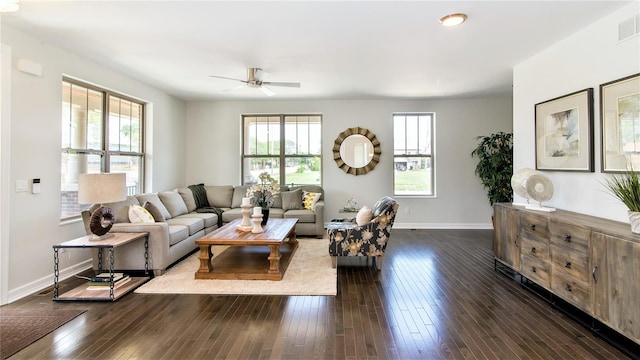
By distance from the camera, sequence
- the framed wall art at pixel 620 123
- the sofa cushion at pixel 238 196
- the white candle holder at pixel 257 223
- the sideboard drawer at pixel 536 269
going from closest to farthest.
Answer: the framed wall art at pixel 620 123
the sideboard drawer at pixel 536 269
the white candle holder at pixel 257 223
the sofa cushion at pixel 238 196

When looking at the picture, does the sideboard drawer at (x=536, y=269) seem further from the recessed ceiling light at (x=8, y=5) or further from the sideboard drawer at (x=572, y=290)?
the recessed ceiling light at (x=8, y=5)

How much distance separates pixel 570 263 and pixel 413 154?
4085 millimetres

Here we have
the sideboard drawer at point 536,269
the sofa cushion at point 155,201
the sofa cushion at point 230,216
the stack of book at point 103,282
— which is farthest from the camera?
the sofa cushion at point 230,216

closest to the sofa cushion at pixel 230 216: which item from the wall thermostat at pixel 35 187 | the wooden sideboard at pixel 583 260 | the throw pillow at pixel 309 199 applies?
the throw pillow at pixel 309 199

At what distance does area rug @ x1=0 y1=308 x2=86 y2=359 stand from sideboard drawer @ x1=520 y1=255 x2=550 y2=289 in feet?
14.0

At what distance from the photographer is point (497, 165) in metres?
5.40

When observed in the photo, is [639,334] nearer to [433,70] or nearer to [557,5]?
[557,5]

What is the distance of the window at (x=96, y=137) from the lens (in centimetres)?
372

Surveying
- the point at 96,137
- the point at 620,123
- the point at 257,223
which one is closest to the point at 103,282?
the point at 257,223

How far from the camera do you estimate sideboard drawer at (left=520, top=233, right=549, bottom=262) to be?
112 inches

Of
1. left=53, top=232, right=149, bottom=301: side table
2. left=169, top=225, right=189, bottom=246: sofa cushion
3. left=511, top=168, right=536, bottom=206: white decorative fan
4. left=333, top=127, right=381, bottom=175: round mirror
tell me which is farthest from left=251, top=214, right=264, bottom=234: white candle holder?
left=511, top=168, right=536, bottom=206: white decorative fan

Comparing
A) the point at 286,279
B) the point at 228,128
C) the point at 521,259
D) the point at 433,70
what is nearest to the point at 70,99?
the point at 228,128

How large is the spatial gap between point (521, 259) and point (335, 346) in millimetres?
2331

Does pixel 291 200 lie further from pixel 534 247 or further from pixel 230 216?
pixel 534 247
